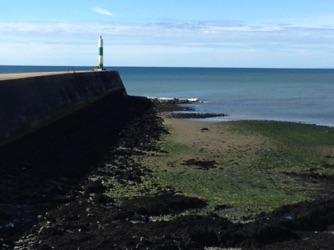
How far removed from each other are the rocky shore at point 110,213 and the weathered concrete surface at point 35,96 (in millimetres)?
804

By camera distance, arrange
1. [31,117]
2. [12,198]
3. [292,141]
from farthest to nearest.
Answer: [292,141]
[31,117]
[12,198]

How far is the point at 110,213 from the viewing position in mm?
10195

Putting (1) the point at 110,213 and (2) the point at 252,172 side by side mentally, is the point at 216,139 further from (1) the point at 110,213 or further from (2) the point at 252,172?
(1) the point at 110,213

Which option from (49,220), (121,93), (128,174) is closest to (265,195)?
(128,174)

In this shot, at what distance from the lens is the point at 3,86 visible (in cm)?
1702

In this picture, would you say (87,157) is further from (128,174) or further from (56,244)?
(56,244)

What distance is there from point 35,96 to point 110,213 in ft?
37.7

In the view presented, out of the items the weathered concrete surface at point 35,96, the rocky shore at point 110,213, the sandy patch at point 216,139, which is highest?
the weathered concrete surface at point 35,96

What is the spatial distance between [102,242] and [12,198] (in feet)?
11.2

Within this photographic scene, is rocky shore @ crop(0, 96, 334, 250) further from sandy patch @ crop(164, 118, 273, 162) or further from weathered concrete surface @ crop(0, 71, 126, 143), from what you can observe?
sandy patch @ crop(164, 118, 273, 162)

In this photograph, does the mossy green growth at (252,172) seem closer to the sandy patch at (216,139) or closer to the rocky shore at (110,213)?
the sandy patch at (216,139)

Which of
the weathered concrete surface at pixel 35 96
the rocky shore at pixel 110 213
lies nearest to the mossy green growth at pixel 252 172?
the rocky shore at pixel 110 213

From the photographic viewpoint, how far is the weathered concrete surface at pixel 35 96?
53.9 ft

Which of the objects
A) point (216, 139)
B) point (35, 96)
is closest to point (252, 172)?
point (216, 139)
